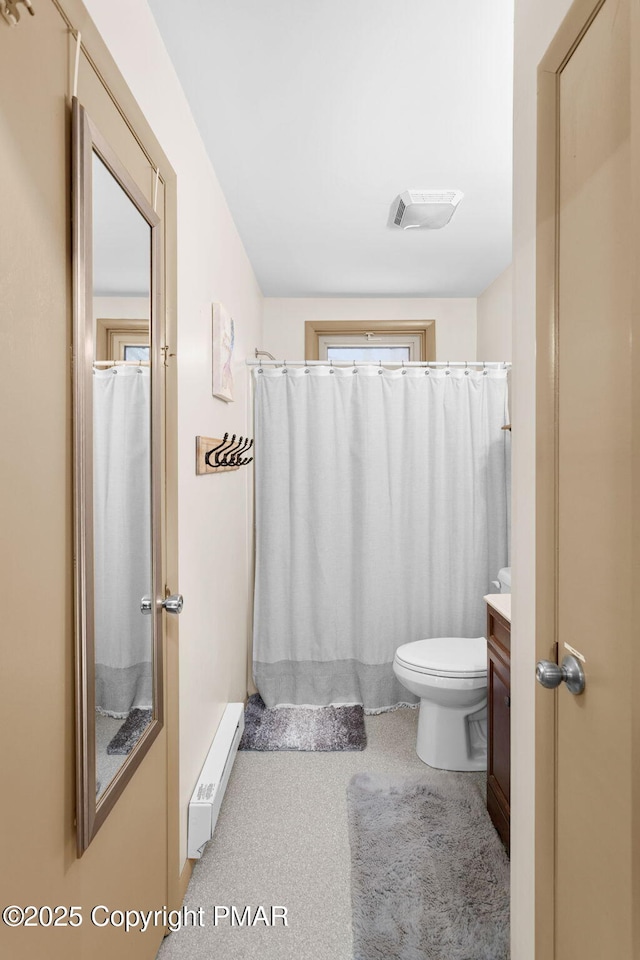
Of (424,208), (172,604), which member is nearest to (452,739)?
(172,604)

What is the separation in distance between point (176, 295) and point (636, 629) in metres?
1.37

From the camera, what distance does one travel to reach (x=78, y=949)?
0.91m

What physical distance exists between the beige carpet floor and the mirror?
665 mm

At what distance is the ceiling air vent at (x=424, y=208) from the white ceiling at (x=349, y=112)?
36 millimetres

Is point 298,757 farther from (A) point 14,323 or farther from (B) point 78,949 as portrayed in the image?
(A) point 14,323

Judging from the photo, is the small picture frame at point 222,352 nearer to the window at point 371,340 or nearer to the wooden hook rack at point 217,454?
the wooden hook rack at point 217,454

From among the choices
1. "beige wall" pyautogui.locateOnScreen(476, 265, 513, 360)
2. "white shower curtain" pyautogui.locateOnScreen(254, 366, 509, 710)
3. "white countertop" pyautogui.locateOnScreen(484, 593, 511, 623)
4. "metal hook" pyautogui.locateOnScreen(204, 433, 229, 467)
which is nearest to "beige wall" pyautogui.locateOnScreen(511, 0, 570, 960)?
"white countertop" pyautogui.locateOnScreen(484, 593, 511, 623)

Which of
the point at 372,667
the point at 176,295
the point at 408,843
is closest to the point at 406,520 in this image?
the point at 372,667

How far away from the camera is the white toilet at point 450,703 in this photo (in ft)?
6.86

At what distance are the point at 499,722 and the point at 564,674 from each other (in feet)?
3.27

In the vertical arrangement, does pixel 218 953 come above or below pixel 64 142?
below

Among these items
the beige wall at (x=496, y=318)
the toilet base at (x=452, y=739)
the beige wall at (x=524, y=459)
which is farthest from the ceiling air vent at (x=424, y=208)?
the toilet base at (x=452, y=739)

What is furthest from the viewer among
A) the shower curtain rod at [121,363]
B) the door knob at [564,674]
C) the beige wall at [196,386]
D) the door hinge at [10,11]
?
the beige wall at [196,386]

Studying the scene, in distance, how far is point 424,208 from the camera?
2207 millimetres
